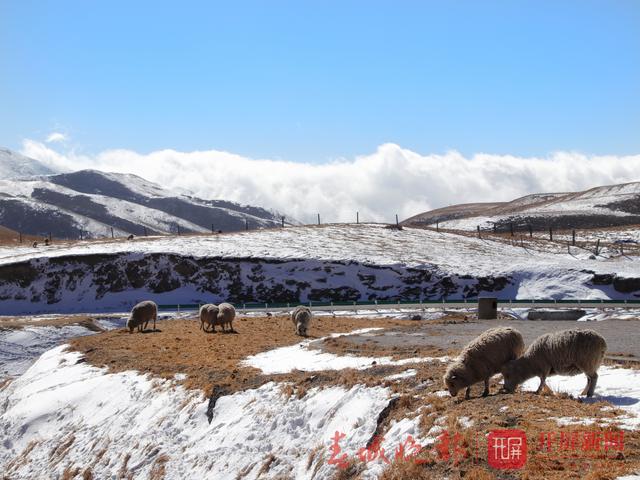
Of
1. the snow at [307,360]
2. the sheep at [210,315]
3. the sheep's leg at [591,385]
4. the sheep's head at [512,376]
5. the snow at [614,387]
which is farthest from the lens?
the sheep at [210,315]

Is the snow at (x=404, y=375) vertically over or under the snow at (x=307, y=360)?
over

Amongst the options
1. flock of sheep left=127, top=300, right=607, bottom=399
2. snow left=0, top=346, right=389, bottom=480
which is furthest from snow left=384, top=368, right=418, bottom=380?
flock of sheep left=127, top=300, right=607, bottom=399

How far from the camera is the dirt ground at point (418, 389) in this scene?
9.21 m

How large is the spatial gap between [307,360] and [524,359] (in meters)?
10.4

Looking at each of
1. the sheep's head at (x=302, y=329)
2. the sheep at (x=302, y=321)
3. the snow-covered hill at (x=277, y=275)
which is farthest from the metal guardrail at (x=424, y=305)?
the sheep's head at (x=302, y=329)

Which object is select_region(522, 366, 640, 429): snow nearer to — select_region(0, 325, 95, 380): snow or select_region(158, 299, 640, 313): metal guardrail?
select_region(0, 325, 95, 380): snow

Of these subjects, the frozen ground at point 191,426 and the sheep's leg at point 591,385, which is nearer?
the sheep's leg at point 591,385

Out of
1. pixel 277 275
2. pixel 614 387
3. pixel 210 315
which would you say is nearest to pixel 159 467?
pixel 614 387

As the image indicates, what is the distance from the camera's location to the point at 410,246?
83000 millimetres

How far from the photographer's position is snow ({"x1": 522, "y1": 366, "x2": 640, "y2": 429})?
1104 cm

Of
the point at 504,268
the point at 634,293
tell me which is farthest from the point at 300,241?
the point at 634,293

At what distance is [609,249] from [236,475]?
83.3m

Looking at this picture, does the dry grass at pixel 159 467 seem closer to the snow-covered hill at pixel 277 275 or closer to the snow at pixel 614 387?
the snow at pixel 614 387

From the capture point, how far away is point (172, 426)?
1769 centimetres
